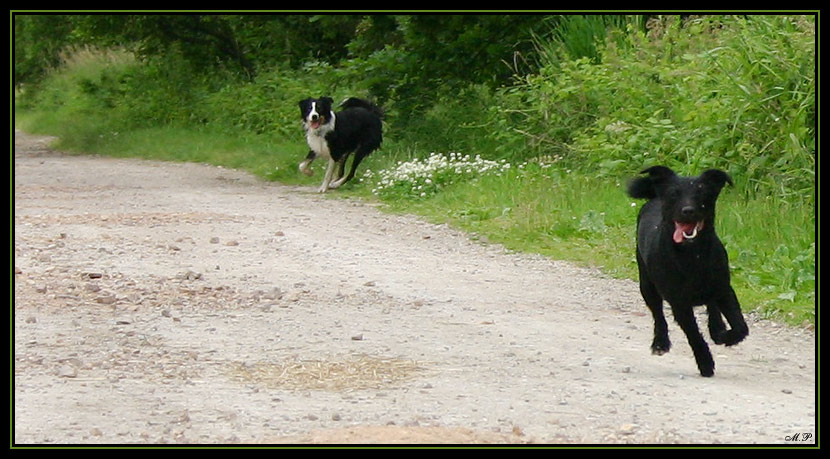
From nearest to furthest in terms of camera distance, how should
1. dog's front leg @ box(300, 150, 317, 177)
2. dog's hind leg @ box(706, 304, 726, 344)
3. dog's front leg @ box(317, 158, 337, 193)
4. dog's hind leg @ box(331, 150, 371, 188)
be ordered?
dog's hind leg @ box(706, 304, 726, 344) → dog's front leg @ box(317, 158, 337, 193) → dog's hind leg @ box(331, 150, 371, 188) → dog's front leg @ box(300, 150, 317, 177)

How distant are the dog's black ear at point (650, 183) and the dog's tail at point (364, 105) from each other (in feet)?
39.0

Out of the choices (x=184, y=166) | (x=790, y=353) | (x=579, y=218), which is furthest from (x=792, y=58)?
(x=184, y=166)

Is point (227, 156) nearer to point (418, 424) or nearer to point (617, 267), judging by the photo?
point (617, 267)

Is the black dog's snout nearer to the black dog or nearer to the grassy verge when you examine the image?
the black dog

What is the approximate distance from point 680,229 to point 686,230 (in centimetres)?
3

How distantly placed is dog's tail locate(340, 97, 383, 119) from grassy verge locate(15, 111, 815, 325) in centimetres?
63

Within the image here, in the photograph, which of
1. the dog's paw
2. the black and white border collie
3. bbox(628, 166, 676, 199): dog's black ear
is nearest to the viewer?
bbox(628, 166, 676, 199): dog's black ear

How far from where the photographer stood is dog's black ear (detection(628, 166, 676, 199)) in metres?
7.29

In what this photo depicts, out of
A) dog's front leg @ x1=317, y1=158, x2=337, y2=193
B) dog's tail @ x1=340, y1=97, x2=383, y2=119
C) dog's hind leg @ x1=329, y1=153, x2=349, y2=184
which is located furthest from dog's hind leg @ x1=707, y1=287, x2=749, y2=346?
dog's tail @ x1=340, y1=97, x2=383, y2=119

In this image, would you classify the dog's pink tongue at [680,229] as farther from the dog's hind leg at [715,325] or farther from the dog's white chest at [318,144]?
the dog's white chest at [318,144]

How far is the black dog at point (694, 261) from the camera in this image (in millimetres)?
7004

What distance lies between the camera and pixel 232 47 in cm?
3067

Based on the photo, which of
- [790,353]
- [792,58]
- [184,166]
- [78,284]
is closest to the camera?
[790,353]

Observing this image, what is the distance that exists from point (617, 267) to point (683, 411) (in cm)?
474
